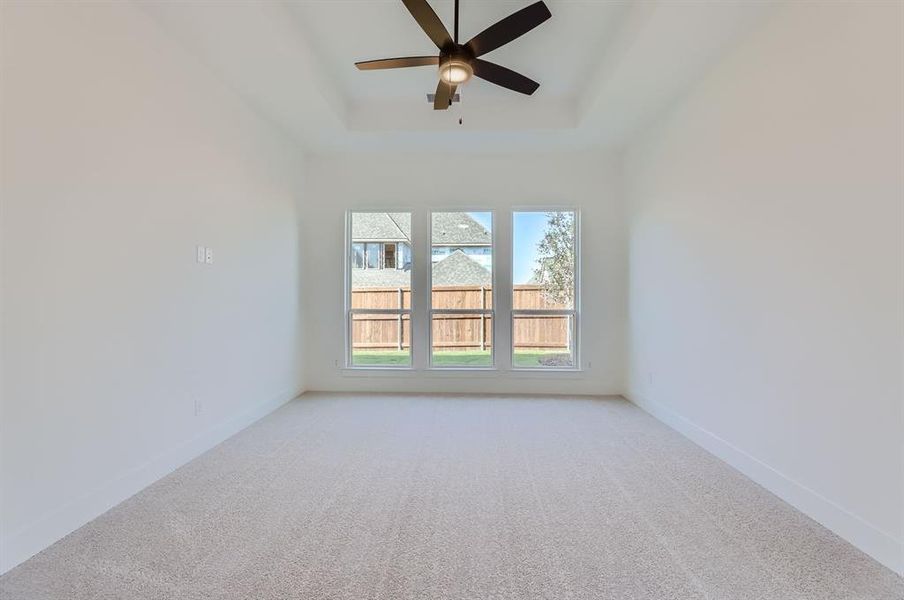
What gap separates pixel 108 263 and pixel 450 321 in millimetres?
3346

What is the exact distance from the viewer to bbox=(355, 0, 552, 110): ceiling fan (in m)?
2.15

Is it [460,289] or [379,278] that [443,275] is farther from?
[379,278]

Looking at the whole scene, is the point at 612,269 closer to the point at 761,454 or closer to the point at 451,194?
the point at 451,194

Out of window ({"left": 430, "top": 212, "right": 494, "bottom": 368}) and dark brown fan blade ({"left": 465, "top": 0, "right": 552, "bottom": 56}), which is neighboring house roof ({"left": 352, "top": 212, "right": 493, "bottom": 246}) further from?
dark brown fan blade ({"left": 465, "top": 0, "right": 552, "bottom": 56})

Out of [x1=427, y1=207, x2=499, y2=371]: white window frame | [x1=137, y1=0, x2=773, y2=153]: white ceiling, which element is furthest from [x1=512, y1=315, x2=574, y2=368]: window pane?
[x1=137, y1=0, x2=773, y2=153]: white ceiling

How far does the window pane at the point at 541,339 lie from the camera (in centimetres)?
480

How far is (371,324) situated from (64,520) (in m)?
3.22

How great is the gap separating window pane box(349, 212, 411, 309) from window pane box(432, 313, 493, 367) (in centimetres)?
51

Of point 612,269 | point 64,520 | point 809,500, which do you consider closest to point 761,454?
point 809,500

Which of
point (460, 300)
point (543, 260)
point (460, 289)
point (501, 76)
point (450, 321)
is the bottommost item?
point (450, 321)

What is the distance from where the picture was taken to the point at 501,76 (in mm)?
2684

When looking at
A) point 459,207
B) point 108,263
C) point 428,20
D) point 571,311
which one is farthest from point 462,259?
point 108,263

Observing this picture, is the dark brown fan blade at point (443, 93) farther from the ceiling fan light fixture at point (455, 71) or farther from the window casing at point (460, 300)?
the window casing at point (460, 300)

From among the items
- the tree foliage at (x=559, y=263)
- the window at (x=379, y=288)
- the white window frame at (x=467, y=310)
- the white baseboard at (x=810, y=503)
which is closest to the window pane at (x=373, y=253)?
the window at (x=379, y=288)
